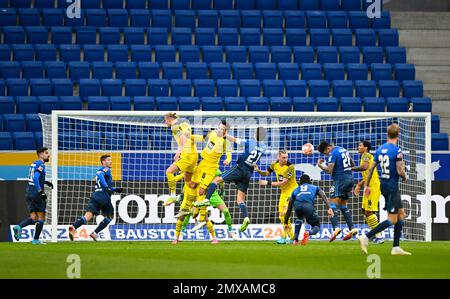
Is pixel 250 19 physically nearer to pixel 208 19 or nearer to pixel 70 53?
pixel 208 19

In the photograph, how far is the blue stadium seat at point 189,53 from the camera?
28812 mm

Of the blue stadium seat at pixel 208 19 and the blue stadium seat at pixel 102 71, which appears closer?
the blue stadium seat at pixel 102 71

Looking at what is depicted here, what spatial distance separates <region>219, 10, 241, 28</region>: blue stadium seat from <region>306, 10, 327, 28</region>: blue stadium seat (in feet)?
6.96

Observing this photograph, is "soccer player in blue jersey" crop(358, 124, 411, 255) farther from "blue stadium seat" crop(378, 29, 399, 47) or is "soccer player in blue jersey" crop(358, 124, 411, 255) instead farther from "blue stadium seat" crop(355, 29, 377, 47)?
"blue stadium seat" crop(378, 29, 399, 47)

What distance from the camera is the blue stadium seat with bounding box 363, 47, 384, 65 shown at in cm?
2977

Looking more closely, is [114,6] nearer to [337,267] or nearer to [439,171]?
[439,171]

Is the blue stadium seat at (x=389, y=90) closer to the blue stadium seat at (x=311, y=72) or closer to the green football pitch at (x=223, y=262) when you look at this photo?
the blue stadium seat at (x=311, y=72)

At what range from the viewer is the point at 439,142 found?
26.1m

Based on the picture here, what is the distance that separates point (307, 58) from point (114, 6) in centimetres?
617

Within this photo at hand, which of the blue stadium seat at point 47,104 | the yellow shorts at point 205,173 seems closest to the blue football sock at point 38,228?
the yellow shorts at point 205,173

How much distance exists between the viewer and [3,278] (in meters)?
11.2

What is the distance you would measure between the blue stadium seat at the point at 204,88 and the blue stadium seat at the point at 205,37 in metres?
2.24

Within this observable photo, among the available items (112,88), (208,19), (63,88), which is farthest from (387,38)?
(63,88)
